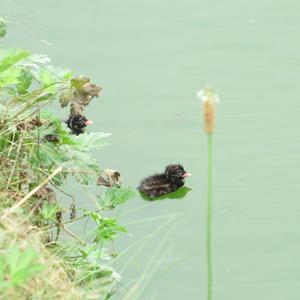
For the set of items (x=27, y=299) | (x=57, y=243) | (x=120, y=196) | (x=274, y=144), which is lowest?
(x=27, y=299)

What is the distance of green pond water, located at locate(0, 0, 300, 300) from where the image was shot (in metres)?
3.13

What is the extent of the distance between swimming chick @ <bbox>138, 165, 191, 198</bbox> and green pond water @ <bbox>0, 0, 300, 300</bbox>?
52mm

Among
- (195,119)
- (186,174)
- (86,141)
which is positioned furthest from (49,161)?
(195,119)

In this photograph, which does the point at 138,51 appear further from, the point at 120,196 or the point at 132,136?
the point at 120,196

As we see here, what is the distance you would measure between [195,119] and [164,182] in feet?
1.62

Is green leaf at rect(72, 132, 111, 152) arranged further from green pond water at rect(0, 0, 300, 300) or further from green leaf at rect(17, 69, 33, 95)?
green pond water at rect(0, 0, 300, 300)

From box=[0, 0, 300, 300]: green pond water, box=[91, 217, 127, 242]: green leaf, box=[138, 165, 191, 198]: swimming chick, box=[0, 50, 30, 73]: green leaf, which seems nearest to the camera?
box=[0, 50, 30, 73]: green leaf

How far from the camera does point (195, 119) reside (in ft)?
12.7

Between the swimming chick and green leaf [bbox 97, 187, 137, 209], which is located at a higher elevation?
the swimming chick

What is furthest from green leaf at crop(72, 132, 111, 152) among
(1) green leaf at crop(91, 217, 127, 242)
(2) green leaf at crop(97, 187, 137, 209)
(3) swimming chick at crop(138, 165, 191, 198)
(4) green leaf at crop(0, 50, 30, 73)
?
(3) swimming chick at crop(138, 165, 191, 198)

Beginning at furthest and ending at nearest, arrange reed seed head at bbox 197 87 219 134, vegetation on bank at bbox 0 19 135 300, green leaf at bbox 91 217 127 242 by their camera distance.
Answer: green leaf at bbox 91 217 127 242 < vegetation on bank at bbox 0 19 135 300 < reed seed head at bbox 197 87 219 134

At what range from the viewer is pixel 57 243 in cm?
253

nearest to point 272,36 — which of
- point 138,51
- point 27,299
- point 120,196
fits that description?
Result: point 138,51

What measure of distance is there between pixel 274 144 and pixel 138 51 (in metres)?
0.94
